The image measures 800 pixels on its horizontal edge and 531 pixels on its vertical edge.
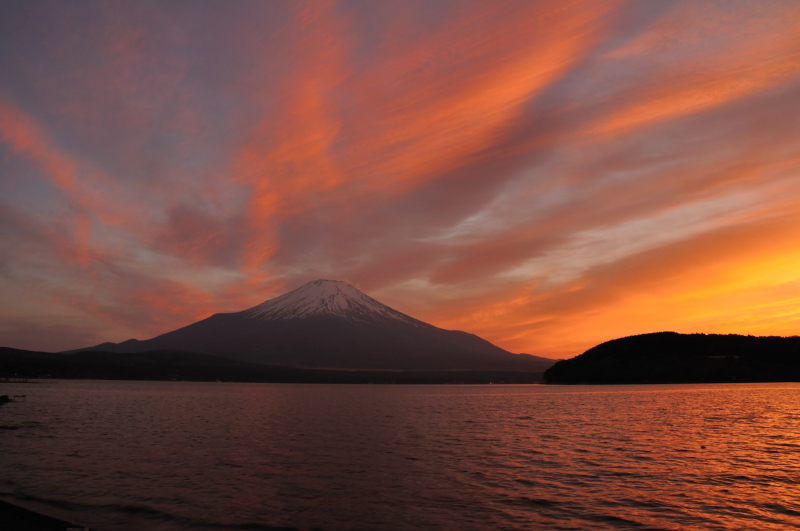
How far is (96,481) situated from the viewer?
29.8 metres

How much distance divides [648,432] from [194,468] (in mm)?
46804

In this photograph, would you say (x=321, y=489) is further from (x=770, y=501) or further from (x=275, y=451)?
(x=770, y=501)

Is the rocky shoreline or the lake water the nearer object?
the rocky shoreline

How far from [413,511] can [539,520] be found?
18.6ft

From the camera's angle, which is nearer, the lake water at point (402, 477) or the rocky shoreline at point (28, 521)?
the rocky shoreline at point (28, 521)

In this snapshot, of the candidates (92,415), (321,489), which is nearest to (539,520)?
(321,489)

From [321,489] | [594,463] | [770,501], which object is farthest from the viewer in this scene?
[594,463]

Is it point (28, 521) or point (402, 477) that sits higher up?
point (28, 521)

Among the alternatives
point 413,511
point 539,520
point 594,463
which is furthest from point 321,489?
point 594,463

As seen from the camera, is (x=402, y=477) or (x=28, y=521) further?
(x=402, y=477)

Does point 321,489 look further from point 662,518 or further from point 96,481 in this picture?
point 662,518

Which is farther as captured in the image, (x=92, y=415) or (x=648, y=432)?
(x=92, y=415)

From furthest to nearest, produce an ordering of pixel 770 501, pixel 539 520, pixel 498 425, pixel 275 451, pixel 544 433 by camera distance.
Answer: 1. pixel 498 425
2. pixel 544 433
3. pixel 275 451
4. pixel 770 501
5. pixel 539 520

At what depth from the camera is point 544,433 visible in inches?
2221
